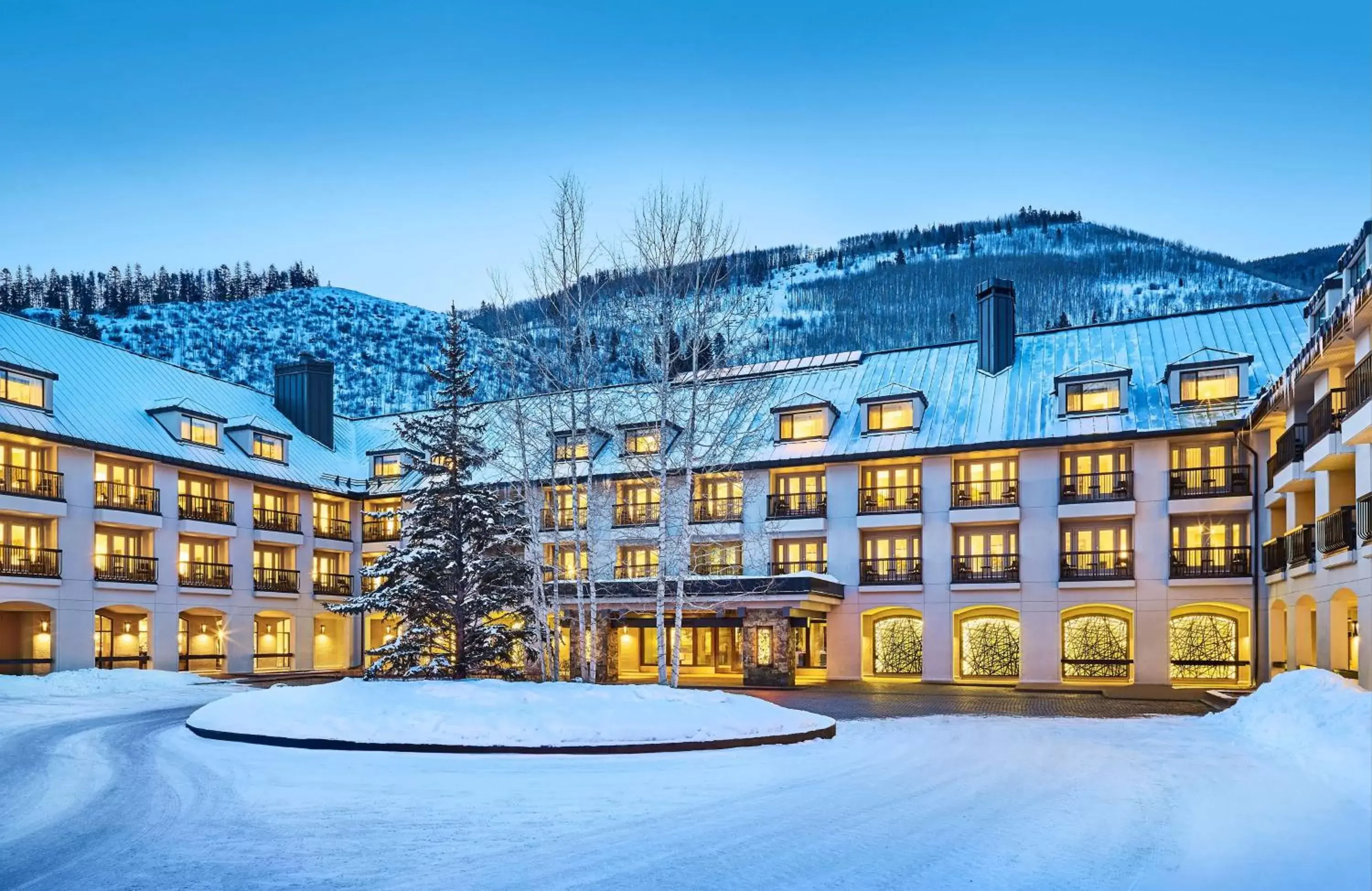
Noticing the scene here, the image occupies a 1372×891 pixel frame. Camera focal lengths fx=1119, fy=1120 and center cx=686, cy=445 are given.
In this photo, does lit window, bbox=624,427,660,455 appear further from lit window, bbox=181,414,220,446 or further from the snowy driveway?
the snowy driveway

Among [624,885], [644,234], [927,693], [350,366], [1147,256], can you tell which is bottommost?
[927,693]

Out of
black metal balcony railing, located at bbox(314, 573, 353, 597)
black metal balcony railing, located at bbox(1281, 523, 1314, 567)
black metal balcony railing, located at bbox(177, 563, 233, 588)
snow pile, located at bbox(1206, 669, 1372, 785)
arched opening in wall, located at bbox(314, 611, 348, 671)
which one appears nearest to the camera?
snow pile, located at bbox(1206, 669, 1372, 785)

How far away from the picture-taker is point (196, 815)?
11.5 metres

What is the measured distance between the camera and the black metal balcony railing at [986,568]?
38.8 metres

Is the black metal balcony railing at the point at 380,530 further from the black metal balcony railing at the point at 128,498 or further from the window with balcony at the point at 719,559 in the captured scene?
the window with balcony at the point at 719,559

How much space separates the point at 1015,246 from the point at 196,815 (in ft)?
595

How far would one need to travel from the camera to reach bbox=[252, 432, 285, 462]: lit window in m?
46.7

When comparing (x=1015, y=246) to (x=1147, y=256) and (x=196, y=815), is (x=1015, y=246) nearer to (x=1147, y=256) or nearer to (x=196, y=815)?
(x=1147, y=256)

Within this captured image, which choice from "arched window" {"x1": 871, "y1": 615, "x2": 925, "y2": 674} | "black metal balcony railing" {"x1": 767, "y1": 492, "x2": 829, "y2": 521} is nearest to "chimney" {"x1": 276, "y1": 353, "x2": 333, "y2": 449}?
"black metal balcony railing" {"x1": 767, "y1": 492, "x2": 829, "y2": 521}

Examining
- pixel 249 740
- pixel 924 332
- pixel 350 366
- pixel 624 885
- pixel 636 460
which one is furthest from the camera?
pixel 350 366

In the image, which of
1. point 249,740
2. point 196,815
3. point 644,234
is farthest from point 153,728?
point 644,234

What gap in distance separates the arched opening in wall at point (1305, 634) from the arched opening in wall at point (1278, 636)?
1.31 m

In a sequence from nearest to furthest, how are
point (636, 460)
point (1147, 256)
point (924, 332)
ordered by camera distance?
point (636, 460) → point (924, 332) → point (1147, 256)

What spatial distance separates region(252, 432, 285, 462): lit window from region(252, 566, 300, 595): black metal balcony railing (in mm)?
4621
